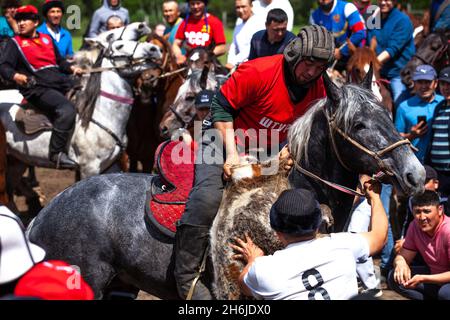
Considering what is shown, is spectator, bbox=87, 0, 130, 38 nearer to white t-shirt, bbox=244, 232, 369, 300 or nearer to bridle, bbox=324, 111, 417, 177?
bridle, bbox=324, 111, 417, 177

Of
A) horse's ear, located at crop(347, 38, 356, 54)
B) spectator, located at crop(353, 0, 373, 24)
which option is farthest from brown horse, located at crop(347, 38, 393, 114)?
spectator, located at crop(353, 0, 373, 24)

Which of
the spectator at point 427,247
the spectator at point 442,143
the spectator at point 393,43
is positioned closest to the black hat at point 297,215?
the spectator at point 427,247

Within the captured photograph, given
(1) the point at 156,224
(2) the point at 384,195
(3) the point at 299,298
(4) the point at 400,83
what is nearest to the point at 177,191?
(1) the point at 156,224

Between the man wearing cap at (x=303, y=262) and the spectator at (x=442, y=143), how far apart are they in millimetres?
3939

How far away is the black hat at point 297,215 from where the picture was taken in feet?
12.8

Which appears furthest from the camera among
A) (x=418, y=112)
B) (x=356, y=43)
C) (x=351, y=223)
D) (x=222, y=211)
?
(x=356, y=43)

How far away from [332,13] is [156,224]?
19.7ft

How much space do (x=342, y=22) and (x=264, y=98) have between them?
5658 millimetres

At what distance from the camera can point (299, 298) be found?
3.84m

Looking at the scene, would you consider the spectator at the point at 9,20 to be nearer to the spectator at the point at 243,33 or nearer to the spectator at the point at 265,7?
the spectator at the point at 243,33

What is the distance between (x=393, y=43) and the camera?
1005 cm

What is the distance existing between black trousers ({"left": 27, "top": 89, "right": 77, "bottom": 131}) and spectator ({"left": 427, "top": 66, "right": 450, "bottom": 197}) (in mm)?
4412

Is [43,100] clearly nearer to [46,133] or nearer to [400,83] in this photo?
[46,133]

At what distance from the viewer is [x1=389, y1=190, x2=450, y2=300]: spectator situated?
245 inches
